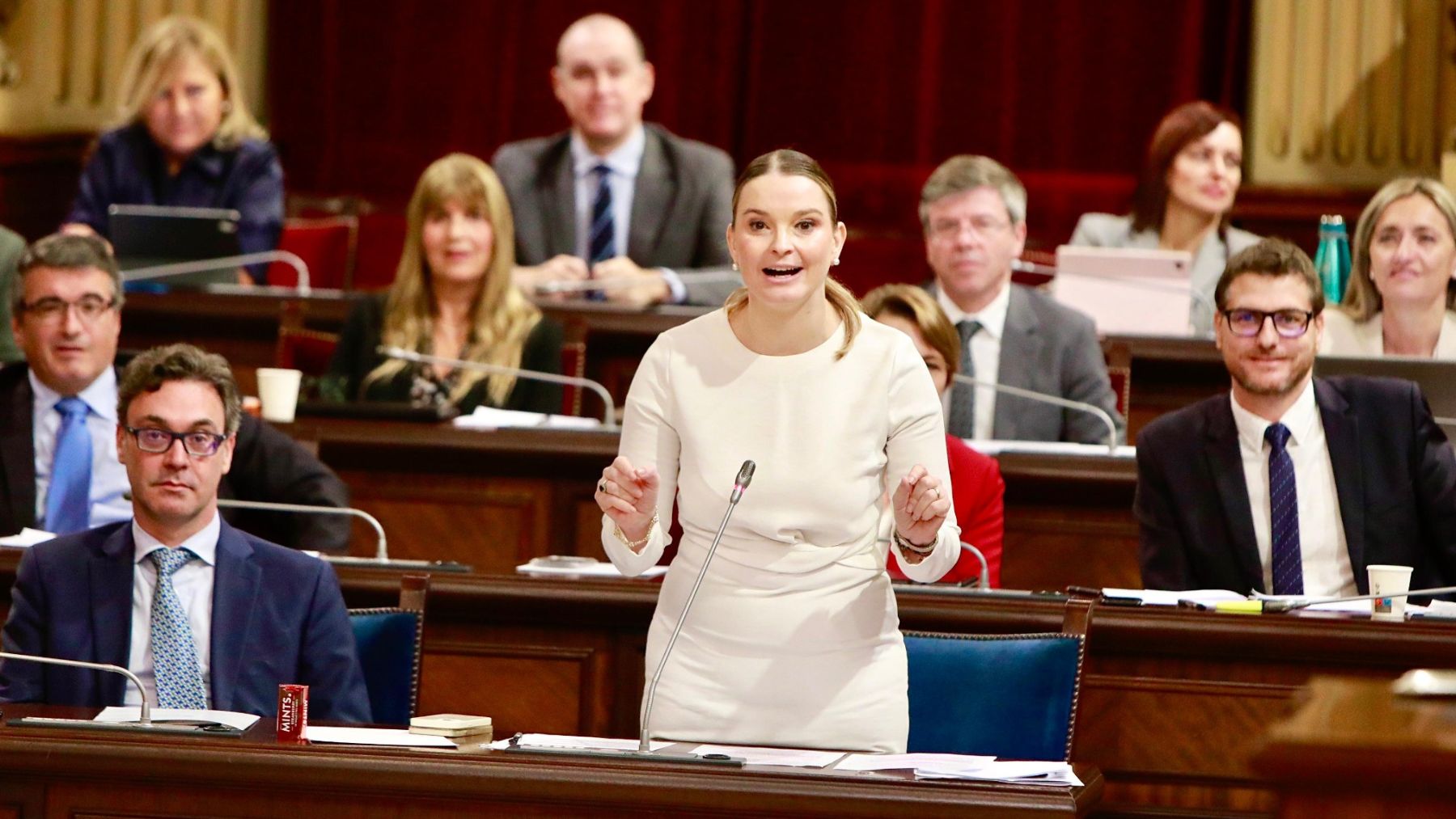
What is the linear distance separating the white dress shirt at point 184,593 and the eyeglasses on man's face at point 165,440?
112mm

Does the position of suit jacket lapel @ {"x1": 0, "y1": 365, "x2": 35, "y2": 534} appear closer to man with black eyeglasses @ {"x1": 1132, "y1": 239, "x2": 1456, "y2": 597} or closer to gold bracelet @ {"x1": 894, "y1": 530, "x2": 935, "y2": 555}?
man with black eyeglasses @ {"x1": 1132, "y1": 239, "x2": 1456, "y2": 597}

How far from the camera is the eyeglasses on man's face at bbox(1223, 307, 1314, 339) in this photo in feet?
11.7

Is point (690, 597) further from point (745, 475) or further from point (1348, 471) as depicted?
point (1348, 471)

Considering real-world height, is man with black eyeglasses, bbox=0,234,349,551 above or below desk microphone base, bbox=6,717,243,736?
above

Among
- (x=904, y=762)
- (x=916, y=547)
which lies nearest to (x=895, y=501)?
(x=916, y=547)

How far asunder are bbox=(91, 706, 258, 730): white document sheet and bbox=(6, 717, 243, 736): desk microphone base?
0.13 feet

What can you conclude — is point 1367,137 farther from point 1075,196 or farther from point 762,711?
point 762,711

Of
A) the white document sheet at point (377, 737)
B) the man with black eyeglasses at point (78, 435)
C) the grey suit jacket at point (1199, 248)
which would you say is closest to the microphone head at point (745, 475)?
the white document sheet at point (377, 737)

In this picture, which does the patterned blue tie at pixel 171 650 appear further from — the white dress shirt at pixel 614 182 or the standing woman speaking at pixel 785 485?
the white dress shirt at pixel 614 182

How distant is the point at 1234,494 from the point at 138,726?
6.21ft

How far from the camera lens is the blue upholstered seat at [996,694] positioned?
113 inches

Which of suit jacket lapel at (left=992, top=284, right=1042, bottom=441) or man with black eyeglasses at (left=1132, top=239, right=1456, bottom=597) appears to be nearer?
man with black eyeglasses at (left=1132, top=239, right=1456, bottom=597)

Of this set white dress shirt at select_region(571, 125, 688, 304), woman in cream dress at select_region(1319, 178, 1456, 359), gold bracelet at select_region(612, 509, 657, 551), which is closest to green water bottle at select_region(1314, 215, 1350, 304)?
woman in cream dress at select_region(1319, 178, 1456, 359)

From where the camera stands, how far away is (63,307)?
4094 millimetres
